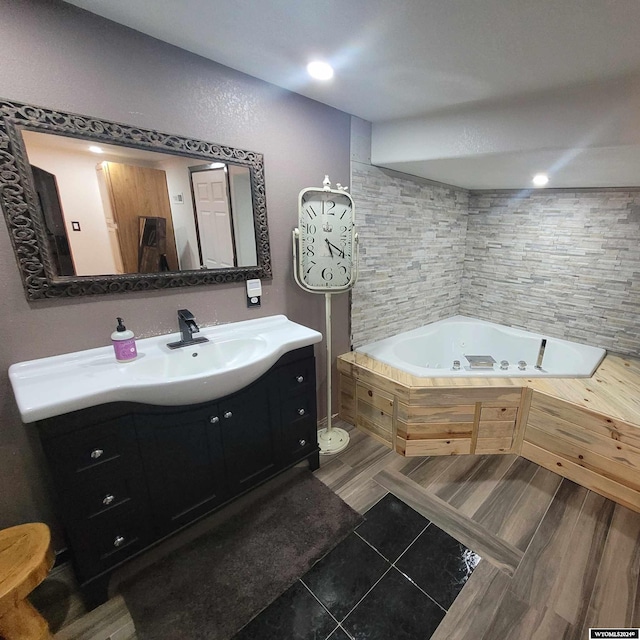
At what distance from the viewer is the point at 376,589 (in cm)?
129

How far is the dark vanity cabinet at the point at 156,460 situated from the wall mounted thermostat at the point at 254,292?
0.41 meters

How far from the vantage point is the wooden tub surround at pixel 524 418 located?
5.61ft

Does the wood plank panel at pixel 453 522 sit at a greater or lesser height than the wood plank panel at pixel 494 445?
lesser

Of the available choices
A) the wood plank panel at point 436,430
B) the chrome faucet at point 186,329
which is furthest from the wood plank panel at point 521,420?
the chrome faucet at point 186,329

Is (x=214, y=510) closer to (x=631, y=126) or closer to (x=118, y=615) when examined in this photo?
(x=118, y=615)

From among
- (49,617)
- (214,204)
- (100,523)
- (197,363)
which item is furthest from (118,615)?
(214,204)

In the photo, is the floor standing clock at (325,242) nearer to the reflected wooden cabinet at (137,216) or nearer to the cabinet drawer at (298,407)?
the cabinet drawer at (298,407)

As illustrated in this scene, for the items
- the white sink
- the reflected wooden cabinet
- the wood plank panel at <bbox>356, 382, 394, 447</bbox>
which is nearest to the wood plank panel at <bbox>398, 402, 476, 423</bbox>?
the wood plank panel at <bbox>356, 382, 394, 447</bbox>

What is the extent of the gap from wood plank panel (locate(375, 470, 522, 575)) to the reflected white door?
160 cm

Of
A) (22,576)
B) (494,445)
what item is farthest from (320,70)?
(494,445)

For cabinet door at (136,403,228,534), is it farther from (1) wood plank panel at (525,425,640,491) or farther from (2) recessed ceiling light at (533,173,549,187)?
(2) recessed ceiling light at (533,173,549,187)

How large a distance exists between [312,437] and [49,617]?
1.29 metres

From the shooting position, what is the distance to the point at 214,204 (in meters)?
1.58

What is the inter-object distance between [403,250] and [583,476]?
189 cm
